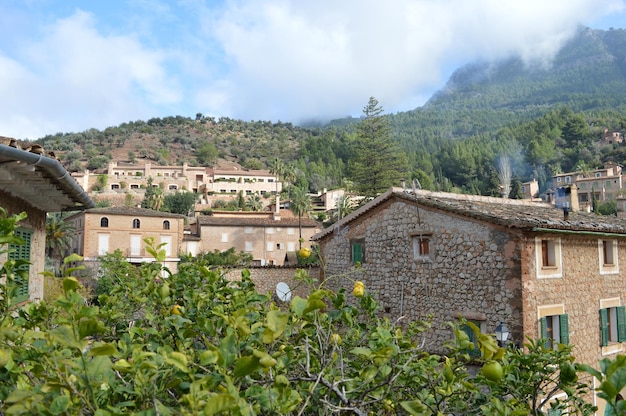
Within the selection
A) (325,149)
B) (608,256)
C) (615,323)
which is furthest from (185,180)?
(615,323)

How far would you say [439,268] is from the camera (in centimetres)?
1350

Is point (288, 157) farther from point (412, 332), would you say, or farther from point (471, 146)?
point (412, 332)

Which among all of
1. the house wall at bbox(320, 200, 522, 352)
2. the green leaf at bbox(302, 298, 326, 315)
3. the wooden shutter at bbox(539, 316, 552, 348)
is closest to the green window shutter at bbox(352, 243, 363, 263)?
the house wall at bbox(320, 200, 522, 352)

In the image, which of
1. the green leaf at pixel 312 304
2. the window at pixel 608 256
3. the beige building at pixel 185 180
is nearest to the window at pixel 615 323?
the window at pixel 608 256

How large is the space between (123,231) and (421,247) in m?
33.8

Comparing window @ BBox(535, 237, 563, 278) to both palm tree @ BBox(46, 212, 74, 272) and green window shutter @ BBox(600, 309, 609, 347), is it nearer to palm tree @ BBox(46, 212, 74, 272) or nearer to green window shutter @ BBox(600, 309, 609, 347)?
green window shutter @ BBox(600, 309, 609, 347)

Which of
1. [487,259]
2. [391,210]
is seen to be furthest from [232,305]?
[391,210]

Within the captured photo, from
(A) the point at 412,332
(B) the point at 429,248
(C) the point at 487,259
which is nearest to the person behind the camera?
(A) the point at 412,332

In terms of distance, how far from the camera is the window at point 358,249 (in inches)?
626

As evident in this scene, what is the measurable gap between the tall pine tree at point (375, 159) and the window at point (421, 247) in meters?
31.1

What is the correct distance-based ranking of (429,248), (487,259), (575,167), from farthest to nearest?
(575,167)
(429,248)
(487,259)

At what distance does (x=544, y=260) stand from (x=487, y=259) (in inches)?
56.6

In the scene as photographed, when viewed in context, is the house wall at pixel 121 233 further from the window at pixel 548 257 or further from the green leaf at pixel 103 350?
the green leaf at pixel 103 350

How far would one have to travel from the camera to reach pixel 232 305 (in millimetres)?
3037
